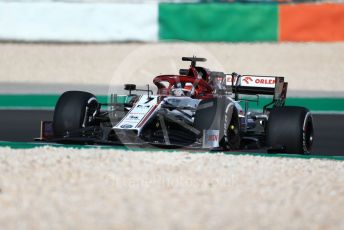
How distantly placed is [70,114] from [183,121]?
57.7 inches

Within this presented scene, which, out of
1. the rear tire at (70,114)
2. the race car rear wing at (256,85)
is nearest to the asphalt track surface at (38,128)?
the race car rear wing at (256,85)

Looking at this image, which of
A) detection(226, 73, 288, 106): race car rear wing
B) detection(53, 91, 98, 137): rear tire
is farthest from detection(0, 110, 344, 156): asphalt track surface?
detection(53, 91, 98, 137): rear tire

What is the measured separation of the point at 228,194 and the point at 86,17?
52.9 ft

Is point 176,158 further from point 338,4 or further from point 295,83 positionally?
point 338,4

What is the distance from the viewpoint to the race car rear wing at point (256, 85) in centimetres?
1242

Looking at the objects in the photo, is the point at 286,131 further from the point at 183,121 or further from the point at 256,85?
the point at 256,85

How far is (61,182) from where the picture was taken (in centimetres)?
798

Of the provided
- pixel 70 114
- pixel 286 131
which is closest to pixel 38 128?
pixel 70 114

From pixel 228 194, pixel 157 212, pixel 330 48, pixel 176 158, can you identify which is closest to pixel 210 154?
pixel 176 158

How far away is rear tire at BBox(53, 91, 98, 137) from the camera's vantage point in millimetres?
11297

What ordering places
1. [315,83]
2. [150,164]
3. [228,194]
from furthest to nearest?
[315,83] < [150,164] < [228,194]

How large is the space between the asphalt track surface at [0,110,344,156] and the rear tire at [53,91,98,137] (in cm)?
163

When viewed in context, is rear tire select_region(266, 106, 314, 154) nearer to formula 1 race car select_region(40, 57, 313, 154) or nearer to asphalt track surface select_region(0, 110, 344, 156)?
formula 1 race car select_region(40, 57, 313, 154)

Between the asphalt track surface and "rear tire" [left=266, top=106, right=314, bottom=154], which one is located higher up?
"rear tire" [left=266, top=106, right=314, bottom=154]
